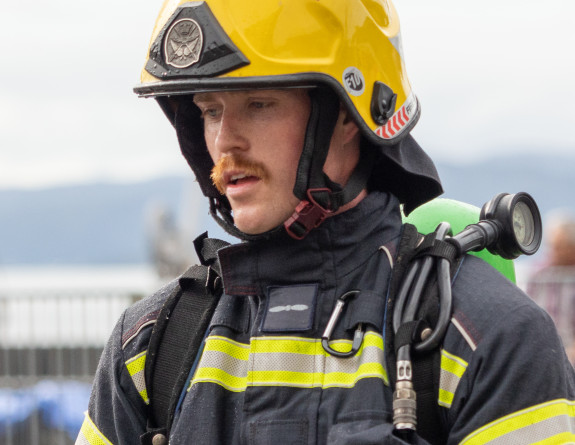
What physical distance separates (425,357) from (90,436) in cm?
98

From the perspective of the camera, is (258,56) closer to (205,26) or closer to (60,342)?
(205,26)

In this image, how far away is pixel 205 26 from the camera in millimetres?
2701

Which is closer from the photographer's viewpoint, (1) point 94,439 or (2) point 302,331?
(2) point 302,331

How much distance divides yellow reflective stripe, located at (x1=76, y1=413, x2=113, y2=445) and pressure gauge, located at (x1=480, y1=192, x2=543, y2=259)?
3.69ft

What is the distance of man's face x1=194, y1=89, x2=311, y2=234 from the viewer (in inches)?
105

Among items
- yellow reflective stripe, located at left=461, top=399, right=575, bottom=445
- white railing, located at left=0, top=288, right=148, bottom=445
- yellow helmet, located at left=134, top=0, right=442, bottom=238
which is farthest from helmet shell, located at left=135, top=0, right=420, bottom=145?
white railing, located at left=0, top=288, right=148, bottom=445

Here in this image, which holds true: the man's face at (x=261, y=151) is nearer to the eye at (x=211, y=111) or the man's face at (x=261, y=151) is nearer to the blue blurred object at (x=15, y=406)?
the eye at (x=211, y=111)

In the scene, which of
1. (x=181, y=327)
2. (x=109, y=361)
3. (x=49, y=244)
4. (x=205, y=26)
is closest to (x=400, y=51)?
(x=205, y=26)

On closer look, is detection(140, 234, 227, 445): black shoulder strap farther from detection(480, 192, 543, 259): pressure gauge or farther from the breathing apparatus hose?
detection(480, 192, 543, 259): pressure gauge

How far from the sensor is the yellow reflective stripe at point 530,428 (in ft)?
7.43

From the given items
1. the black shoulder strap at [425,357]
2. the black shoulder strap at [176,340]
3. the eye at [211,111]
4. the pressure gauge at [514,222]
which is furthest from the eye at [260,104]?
the pressure gauge at [514,222]

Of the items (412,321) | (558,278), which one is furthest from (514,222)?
(558,278)

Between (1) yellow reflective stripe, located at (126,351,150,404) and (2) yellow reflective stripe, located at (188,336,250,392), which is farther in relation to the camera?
(1) yellow reflective stripe, located at (126,351,150,404)

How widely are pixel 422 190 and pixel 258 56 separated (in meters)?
0.64
